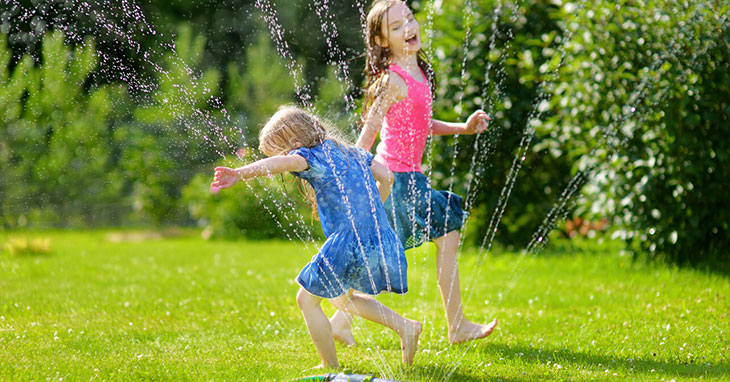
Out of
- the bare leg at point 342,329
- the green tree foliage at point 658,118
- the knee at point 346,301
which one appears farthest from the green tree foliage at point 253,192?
the knee at point 346,301

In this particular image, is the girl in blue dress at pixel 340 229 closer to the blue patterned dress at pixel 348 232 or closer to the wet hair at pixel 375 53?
the blue patterned dress at pixel 348 232

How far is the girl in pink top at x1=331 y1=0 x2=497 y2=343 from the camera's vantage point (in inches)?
127

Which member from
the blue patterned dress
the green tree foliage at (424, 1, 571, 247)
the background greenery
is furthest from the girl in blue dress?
the green tree foliage at (424, 1, 571, 247)

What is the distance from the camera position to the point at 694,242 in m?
4.96

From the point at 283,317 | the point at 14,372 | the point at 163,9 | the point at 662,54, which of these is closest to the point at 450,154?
the point at 662,54

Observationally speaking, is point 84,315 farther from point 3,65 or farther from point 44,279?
point 3,65

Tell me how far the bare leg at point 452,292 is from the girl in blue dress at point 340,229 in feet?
1.79

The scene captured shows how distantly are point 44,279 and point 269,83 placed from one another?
21.8ft

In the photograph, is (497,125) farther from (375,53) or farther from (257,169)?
(257,169)

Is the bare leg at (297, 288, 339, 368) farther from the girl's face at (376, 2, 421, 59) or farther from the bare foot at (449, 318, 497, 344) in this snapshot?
the girl's face at (376, 2, 421, 59)

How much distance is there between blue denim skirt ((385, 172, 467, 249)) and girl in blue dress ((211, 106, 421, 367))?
1.19ft

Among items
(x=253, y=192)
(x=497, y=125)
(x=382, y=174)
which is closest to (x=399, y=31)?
(x=382, y=174)

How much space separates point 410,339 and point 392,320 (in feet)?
0.32

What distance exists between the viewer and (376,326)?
386cm
